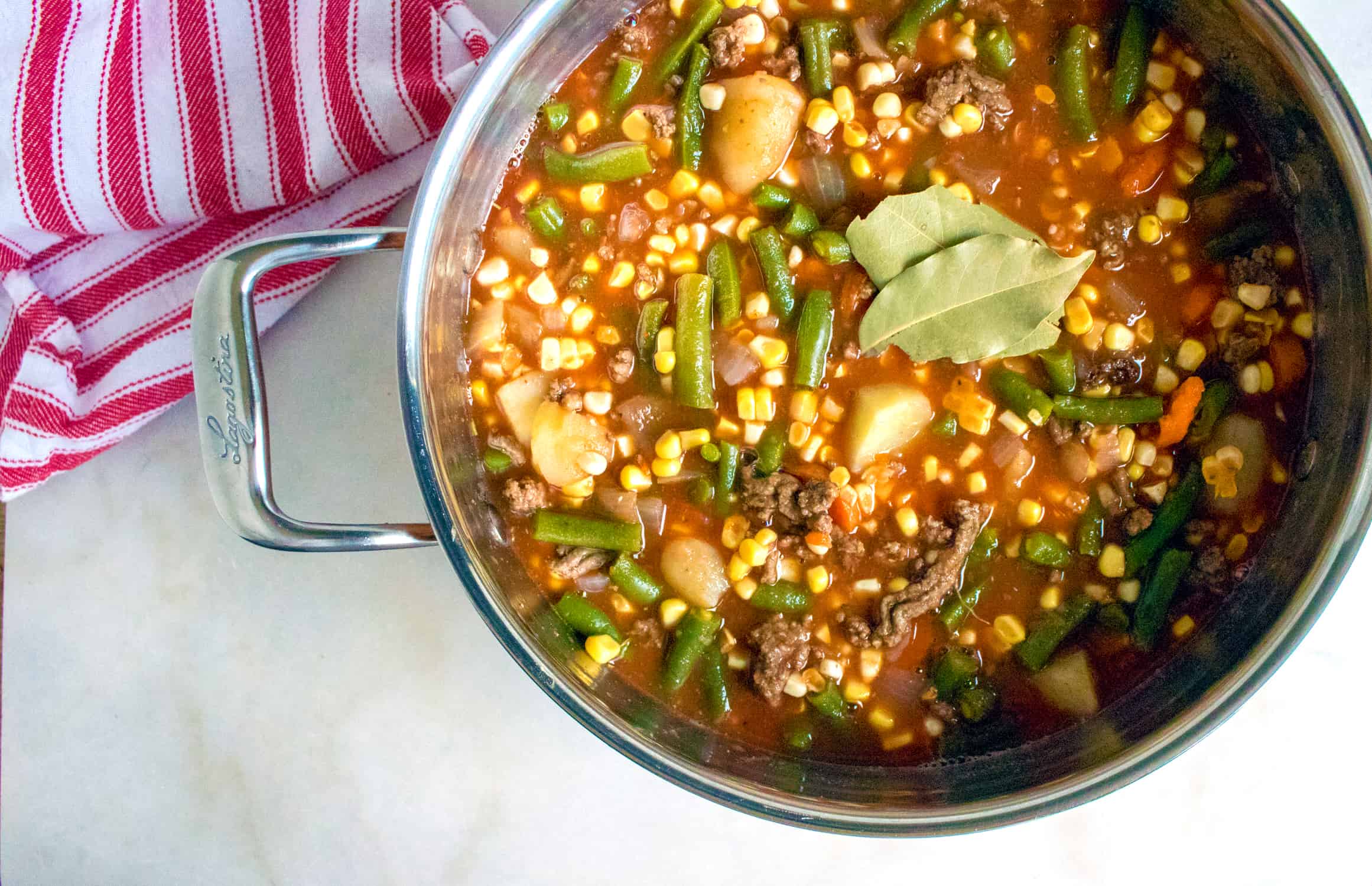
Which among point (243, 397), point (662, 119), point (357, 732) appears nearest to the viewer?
point (243, 397)

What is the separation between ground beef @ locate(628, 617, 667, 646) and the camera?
8.39 ft

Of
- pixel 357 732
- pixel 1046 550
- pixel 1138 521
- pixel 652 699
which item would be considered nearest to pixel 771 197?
pixel 1046 550

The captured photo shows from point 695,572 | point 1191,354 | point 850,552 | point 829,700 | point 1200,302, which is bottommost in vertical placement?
point 829,700

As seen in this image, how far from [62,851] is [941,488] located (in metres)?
3.00

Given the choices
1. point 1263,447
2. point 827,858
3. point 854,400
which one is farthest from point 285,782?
point 1263,447

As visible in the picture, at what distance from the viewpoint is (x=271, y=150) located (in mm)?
2662

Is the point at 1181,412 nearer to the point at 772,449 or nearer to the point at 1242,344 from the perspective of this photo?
the point at 1242,344

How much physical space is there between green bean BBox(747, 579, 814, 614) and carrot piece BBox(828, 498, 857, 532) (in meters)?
0.21

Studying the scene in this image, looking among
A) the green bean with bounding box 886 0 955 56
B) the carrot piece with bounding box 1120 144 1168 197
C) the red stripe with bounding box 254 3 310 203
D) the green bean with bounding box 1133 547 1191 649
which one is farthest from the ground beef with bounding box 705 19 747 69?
the green bean with bounding box 1133 547 1191 649

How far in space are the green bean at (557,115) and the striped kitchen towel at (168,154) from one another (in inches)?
10.8

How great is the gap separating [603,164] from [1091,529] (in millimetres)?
1597

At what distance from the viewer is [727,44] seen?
2.42 meters

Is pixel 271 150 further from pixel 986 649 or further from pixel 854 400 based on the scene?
pixel 986 649

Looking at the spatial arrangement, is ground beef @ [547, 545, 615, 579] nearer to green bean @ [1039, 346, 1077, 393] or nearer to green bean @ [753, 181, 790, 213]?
green bean @ [753, 181, 790, 213]
